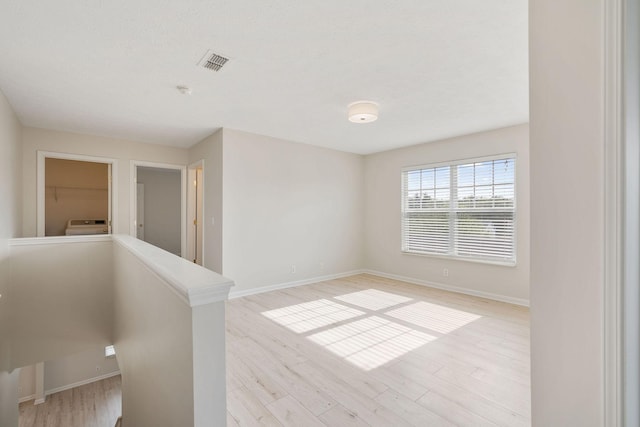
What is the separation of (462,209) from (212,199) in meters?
4.09

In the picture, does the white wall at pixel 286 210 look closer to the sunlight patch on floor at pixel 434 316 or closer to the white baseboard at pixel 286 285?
the white baseboard at pixel 286 285

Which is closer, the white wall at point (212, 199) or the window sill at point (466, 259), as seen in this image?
the window sill at point (466, 259)

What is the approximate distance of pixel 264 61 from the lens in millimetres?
2373

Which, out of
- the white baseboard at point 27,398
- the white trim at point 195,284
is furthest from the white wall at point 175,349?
the white baseboard at point 27,398

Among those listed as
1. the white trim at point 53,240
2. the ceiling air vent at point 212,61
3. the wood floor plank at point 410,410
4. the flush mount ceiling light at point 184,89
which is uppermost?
the ceiling air vent at point 212,61

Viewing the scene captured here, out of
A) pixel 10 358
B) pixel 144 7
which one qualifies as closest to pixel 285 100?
pixel 144 7

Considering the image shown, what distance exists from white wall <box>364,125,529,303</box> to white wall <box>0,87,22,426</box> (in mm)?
5434

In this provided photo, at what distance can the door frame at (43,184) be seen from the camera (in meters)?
4.16

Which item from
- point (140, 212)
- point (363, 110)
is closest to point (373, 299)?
point (363, 110)

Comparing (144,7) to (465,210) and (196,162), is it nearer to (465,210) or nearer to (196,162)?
(196,162)

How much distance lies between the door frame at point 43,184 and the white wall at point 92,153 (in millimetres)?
42

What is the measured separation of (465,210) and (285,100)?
10.9 feet

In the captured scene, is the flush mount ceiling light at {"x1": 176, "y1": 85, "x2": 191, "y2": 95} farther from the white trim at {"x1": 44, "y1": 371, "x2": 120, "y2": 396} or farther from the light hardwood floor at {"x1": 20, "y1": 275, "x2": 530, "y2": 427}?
the white trim at {"x1": 44, "y1": 371, "x2": 120, "y2": 396}

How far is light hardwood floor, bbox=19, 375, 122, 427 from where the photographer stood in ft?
15.1
